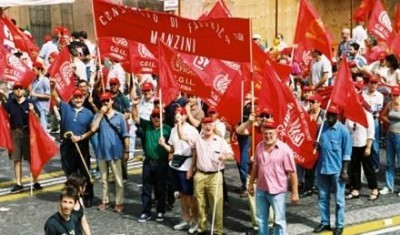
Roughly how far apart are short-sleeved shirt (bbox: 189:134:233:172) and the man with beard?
10.7 ft

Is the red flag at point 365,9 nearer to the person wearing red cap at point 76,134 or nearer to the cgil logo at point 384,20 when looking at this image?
the cgil logo at point 384,20

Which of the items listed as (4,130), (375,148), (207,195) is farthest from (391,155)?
(4,130)

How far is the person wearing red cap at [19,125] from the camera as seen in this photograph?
1438cm

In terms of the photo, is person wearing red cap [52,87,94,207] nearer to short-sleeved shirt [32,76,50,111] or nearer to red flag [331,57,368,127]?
red flag [331,57,368,127]

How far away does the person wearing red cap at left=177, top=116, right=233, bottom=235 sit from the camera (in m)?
12.1

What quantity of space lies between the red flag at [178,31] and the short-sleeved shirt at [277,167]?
151 centimetres

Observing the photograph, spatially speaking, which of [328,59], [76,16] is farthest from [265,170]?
[76,16]

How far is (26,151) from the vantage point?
14.6 meters

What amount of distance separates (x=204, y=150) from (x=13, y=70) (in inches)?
192

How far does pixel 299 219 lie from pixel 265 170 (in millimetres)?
1863

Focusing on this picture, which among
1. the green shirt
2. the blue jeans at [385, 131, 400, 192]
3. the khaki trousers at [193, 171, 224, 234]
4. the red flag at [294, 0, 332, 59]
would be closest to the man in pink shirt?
the khaki trousers at [193, 171, 224, 234]

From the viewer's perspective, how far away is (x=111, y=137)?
13.3 m

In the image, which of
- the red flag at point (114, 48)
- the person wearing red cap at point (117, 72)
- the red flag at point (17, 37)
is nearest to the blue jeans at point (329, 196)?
the red flag at point (114, 48)

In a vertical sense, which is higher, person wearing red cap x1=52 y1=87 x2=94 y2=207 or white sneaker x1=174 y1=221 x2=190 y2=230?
person wearing red cap x1=52 y1=87 x2=94 y2=207
